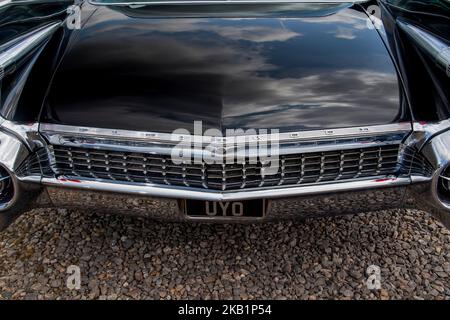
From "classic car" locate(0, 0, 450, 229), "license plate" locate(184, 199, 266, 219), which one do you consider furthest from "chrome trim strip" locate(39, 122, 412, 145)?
"license plate" locate(184, 199, 266, 219)

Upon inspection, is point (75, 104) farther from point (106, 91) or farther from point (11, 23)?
point (11, 23)

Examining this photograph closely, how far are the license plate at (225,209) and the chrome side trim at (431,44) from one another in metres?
1.09

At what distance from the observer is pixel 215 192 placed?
1919 mm

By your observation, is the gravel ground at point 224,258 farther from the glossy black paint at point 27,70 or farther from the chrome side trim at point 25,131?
the glossy black paint at point 27,70

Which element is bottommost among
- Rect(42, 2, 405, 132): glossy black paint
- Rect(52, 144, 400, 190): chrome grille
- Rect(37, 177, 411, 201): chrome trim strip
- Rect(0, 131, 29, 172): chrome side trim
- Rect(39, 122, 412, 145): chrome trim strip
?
Rect(37, 177, 411, 201): chrome trim strip

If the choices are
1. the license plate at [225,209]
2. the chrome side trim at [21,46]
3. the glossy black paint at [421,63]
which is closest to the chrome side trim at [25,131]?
the chrome side trim at [21,46]

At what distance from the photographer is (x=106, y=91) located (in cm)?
200

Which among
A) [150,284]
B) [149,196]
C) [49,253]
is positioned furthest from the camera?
[49,253]

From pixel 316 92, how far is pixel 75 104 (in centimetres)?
114

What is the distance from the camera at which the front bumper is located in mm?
1917

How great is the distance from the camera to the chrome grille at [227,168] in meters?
1.92

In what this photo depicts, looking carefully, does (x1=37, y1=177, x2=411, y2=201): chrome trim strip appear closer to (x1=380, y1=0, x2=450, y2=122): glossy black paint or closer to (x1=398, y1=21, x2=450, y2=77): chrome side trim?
(x1=380, y1=0, x2=450, y2=122): glossy black paint
